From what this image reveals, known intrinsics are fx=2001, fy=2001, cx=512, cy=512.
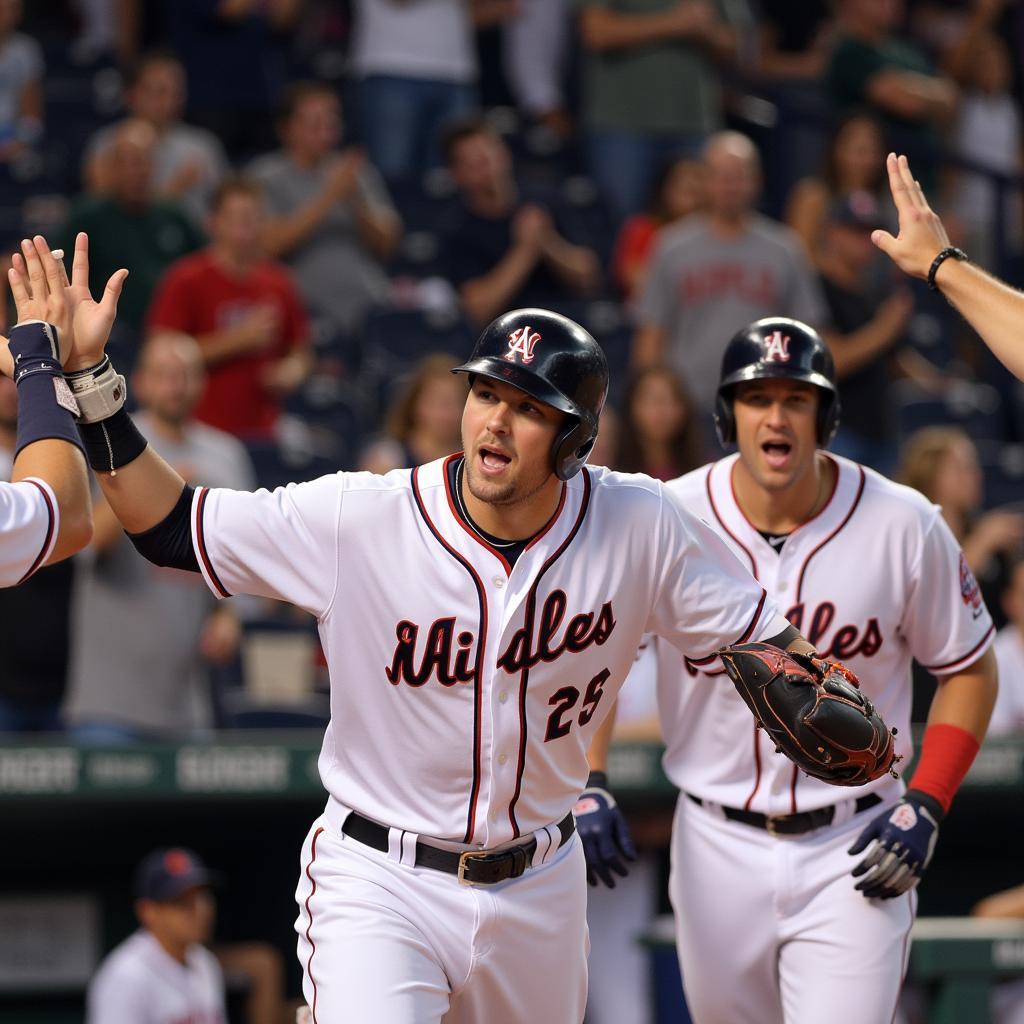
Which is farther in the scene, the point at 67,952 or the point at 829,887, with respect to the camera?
the point at 67,952

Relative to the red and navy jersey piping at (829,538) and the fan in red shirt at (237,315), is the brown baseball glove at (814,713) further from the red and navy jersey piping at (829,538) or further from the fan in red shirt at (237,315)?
the fan in red shirt at (237,315)

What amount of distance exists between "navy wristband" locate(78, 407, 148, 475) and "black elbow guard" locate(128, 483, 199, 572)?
5.1 inches

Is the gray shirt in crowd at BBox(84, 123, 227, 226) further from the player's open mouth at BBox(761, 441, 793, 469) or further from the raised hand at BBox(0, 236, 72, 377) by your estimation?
the raised hand at BBox(0, 236, 72, 377)

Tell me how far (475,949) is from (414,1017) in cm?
21

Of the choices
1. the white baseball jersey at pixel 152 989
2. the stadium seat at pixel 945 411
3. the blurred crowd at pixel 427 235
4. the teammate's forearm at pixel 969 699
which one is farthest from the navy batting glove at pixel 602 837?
the stadium seat at pixel 945 411

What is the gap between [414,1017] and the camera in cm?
356

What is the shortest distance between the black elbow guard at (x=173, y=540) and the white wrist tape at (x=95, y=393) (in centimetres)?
21

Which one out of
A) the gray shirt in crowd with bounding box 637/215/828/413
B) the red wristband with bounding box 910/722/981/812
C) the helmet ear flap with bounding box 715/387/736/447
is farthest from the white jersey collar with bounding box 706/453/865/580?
the gray shirt in crowd with bounding box 637/215/828/413

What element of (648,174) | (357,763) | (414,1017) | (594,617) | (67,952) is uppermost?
(648,174)

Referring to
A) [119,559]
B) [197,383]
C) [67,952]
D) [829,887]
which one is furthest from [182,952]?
[829,887]

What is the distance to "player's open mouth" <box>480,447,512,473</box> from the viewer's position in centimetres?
369

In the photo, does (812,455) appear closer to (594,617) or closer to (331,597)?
(594,617)

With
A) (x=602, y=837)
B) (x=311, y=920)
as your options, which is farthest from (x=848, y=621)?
(x=311, y=920)

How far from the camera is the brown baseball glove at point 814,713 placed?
3.73 m
